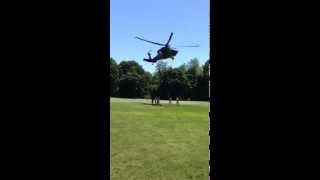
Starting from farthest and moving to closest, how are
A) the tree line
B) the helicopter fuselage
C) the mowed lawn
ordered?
the tree line, the helicopter fuselage, the mowed lawn

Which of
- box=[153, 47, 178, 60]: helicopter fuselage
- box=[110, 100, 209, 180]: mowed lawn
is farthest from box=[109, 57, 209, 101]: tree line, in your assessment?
box=[110, 100, 209, 180]: mowed lawn

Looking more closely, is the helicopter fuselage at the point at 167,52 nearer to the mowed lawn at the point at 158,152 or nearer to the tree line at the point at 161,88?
the tree line at the point at 161,88

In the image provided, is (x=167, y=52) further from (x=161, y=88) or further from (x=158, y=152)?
(x=158, y=152)

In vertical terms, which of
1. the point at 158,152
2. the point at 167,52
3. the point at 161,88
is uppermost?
the point at 167,52

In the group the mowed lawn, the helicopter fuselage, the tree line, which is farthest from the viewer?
the tree line

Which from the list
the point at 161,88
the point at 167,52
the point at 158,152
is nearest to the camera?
the point at 158,152

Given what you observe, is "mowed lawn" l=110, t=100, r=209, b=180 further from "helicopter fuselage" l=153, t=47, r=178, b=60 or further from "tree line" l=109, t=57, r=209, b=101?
"tree line" l=109, t=57, r=209, b=101

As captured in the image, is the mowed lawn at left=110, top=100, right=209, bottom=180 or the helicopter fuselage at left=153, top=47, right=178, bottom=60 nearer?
the mowed lawn at left=110, top=100, right=209, bottom=180

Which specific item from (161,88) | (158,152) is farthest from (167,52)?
(158,152)

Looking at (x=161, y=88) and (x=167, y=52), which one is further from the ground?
(x=167, y=52)

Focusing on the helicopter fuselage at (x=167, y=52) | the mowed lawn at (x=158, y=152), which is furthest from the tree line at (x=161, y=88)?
the mowed lawn at (x=158, y=152)

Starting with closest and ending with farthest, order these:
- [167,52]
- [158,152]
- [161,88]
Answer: [158,152]
[167,52]
[161,88]
